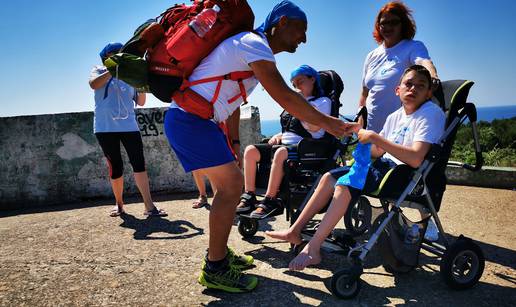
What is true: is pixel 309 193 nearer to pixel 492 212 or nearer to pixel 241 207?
pixel 241 207

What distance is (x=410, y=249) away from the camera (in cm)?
280

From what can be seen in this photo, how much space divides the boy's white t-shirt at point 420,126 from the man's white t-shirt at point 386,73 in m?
0.71

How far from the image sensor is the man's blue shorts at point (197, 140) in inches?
96.7

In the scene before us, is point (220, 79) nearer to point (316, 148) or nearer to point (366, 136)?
point (366, 136)

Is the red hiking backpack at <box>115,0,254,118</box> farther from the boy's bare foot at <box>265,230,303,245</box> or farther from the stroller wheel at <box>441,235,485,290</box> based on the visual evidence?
the stroller wheel at <box>441,235,485,290</box>

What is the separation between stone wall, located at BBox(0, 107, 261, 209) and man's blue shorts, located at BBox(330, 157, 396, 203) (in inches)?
151

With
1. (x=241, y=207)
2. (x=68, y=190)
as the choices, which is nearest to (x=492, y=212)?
(x=241, y=207)

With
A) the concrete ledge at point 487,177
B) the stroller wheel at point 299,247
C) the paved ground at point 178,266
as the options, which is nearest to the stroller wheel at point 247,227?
the paved ground at point 178,266

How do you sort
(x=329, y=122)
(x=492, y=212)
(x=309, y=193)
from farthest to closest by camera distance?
1. (x=492, y=212)
2. (x=309, y=193)
3. (x=329, y=122)

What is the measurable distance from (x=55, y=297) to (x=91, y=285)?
257 millimetres

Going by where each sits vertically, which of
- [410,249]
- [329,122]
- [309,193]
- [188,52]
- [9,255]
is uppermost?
[188,52]

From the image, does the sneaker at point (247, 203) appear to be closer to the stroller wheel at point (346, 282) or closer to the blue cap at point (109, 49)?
the stroller wheel at point (346, 282)

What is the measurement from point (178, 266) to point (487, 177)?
4633 millimetres

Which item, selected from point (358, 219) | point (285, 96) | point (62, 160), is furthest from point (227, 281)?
point (62, 160)
